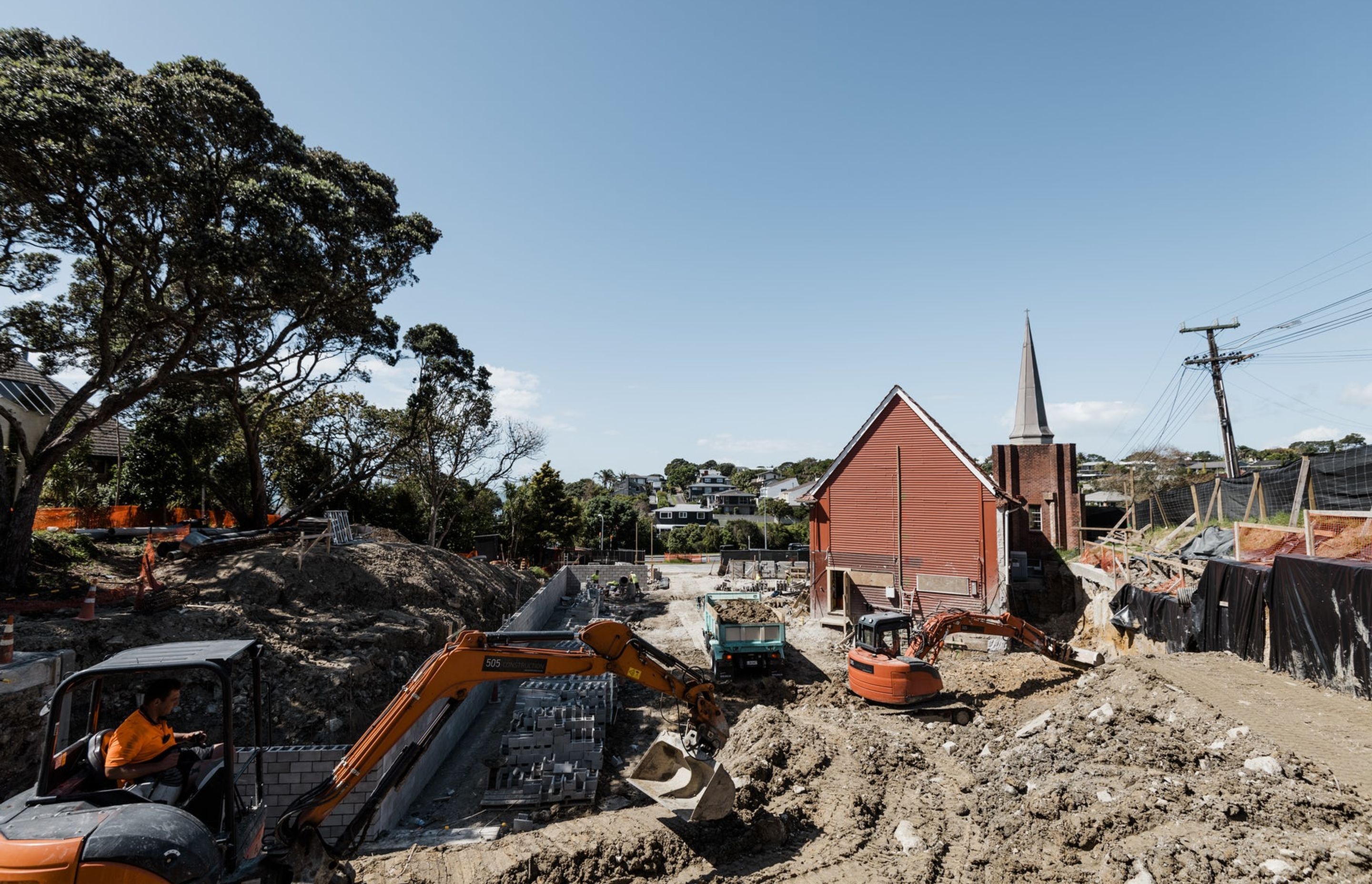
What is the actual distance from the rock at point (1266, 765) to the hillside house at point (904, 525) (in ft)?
40.6

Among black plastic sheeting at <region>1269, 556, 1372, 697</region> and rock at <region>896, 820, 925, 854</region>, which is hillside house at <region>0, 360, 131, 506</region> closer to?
rock at <region>896, 820, 925, 854</region>

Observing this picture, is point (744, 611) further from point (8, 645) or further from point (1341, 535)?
point (8, 645)

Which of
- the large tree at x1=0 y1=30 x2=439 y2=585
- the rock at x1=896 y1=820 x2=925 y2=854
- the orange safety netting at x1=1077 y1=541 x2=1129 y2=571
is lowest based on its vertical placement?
the rock at x1=896 y1=820 x2=925 y2=854

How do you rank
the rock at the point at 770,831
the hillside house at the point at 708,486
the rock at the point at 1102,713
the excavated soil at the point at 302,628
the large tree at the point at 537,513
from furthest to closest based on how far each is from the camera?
the hillside house at the point at 708,486, the large tree at the point at 537,513, the excavated soil at the point at 302,628, the rock at the point at 1102,713, the rock at the point at 770,831

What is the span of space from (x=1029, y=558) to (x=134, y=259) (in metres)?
34.8

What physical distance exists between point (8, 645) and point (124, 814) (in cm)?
784

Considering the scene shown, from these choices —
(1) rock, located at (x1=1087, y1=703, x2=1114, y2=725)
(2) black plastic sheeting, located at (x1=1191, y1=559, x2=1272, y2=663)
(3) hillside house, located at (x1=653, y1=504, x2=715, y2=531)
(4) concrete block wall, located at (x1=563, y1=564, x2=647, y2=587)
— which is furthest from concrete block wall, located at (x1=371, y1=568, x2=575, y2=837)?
(3) hillside house, located at (x1=653, y1=504, x2=715, y2=531)

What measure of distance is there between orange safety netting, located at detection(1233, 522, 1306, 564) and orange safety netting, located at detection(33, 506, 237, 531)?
33925 mm

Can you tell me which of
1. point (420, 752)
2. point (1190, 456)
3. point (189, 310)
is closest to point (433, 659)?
point (420, 752)

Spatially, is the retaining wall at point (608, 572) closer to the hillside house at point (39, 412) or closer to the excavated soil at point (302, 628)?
the excavated soil at point (302, 628)

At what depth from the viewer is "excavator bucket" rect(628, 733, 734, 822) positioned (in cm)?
769

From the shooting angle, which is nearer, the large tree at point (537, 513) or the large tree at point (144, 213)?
the large tree at point (144, 213)

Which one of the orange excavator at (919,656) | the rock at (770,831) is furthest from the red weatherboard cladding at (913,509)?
the rock at (770,831)

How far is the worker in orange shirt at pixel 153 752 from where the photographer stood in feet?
15.6
